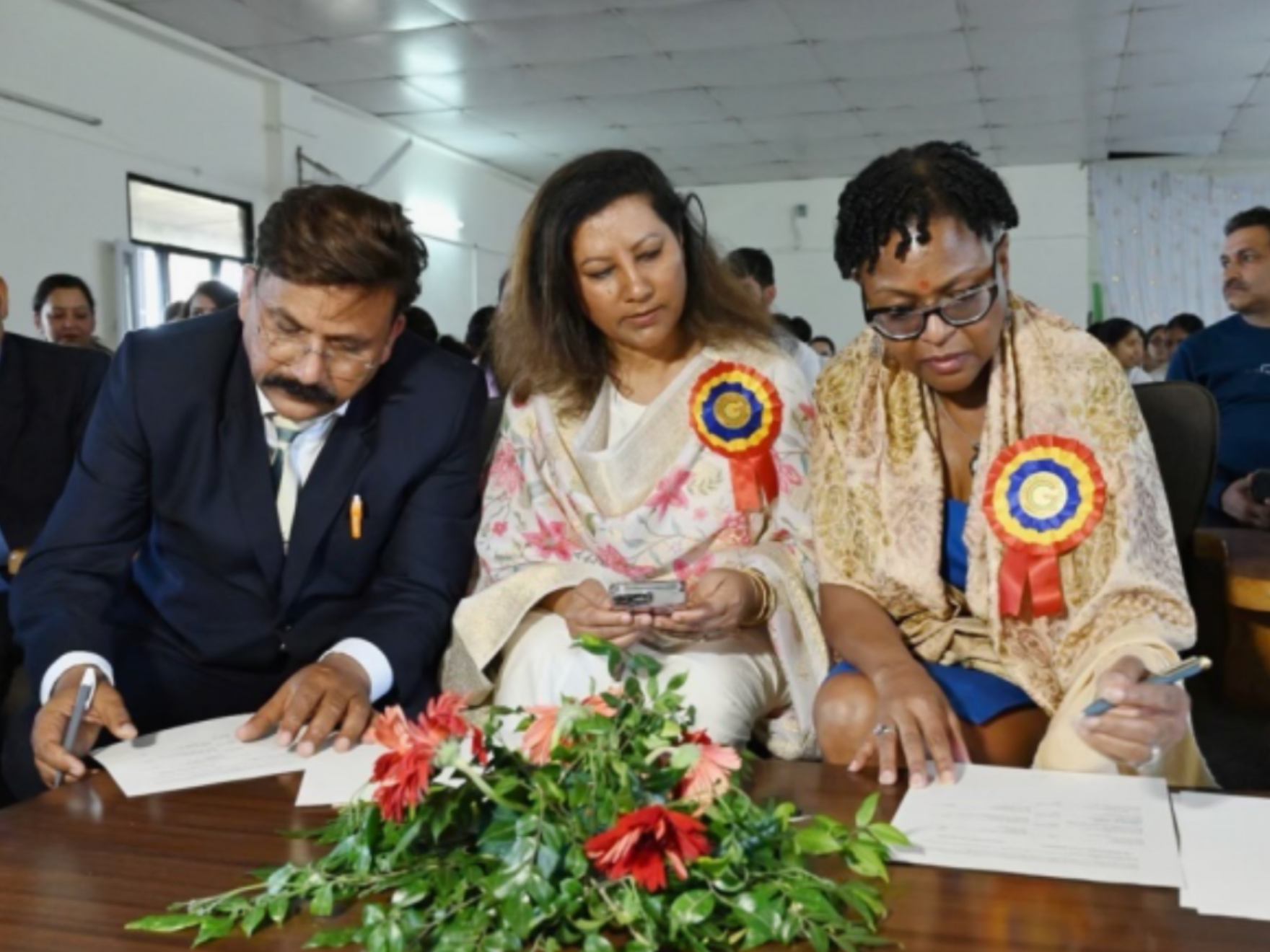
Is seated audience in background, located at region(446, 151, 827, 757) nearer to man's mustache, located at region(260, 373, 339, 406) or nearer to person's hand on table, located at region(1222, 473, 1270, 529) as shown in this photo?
man's mustache, located at region(260, 373, 339, 406)

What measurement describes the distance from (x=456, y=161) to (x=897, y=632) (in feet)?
30.8

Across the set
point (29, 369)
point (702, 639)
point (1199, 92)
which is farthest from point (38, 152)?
point (1199, 92)

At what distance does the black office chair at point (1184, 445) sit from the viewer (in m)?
1.98

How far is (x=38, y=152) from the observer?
6.24 meters

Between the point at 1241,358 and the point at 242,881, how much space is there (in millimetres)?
3593

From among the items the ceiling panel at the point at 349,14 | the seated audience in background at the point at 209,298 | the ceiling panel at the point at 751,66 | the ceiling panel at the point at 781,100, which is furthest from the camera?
the ceiling panel at the point at 781,100

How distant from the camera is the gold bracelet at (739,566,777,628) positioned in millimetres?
1922

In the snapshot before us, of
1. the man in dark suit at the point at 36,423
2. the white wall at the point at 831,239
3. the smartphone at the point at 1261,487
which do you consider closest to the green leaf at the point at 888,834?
the smartphone at the point at 1261,487

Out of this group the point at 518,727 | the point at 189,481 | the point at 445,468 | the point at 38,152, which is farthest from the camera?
the point at 38,152

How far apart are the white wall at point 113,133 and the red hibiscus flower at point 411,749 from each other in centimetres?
513

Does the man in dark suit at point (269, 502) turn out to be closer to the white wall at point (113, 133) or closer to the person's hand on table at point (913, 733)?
the person's hand on table at point (913, 733)

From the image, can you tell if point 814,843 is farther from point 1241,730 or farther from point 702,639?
point 1241,730

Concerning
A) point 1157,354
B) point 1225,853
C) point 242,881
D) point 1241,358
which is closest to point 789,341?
point 1225,853

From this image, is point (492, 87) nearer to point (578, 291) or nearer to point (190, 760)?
point (578, 291)
